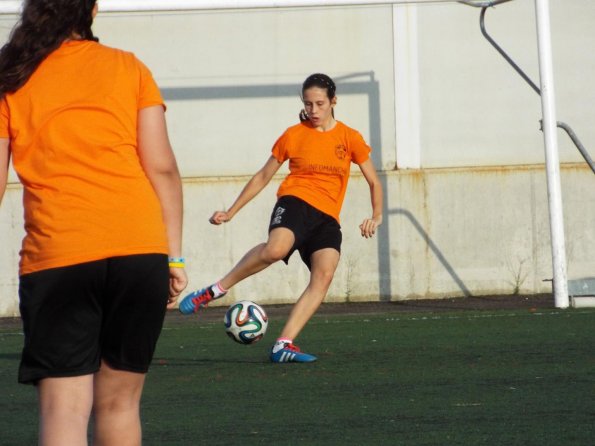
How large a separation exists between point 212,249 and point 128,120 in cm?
1025

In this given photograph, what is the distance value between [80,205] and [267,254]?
4.78 m

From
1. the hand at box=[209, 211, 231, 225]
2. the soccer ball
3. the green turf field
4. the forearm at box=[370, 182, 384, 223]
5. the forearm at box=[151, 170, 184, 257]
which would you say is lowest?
the green turf field

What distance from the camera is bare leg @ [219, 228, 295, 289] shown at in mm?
8148

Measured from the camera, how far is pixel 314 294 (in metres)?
8.11

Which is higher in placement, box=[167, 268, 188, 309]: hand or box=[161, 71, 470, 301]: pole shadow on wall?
box=[161, 71, 470, 301]: pole shadow on wall

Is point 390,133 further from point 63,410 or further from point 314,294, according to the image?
point 63,410

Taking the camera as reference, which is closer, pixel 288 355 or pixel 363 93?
pixel 288 355

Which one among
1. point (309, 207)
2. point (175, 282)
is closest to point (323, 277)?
point (309, 207)

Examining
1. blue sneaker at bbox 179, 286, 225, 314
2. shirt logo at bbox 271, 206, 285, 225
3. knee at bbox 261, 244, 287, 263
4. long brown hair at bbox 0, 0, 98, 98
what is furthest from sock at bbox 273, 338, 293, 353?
long brown hair at bbox 0, 0, 98, 98

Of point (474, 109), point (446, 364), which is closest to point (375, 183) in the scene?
point (446, 364)

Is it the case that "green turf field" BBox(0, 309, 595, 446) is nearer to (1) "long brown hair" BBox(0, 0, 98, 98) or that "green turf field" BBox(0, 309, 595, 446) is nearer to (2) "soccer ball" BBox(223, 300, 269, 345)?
(2) "soccer ball" BBox(223, 300, 269, 345)

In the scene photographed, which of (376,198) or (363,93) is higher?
(363,93)

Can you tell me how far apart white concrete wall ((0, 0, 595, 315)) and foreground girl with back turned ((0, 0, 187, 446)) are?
10.2 metres

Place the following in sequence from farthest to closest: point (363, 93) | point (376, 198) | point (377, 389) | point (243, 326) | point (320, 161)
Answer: point (363, 93), point (376, 198), point (320, 161), point (243, 326), point (377, 389)
